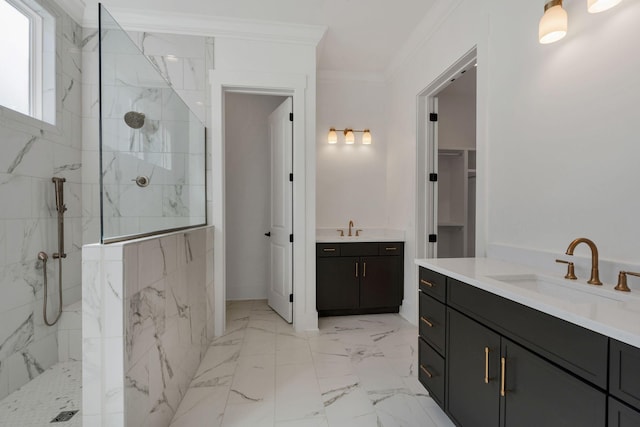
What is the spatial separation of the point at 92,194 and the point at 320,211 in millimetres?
2211

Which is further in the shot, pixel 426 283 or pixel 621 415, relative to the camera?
pixel 426 283

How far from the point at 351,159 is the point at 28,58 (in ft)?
9.56

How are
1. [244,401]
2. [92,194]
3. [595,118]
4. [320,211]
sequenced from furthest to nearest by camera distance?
[320,211]
[92,194]
[244,401]
[595,118]

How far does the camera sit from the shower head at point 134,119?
1.54 m

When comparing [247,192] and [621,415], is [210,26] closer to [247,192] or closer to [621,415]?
[247,192]

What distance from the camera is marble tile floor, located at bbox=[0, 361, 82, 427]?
1617 millimetres

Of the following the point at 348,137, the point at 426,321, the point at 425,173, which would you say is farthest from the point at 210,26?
the point at 426,321

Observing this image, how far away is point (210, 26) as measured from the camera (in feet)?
8.97

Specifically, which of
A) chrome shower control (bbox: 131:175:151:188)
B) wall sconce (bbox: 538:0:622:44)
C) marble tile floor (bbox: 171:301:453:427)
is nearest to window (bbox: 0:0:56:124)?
chrome shower control (bbox: 131:175:151:188)

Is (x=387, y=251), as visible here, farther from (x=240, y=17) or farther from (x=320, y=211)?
(x=240, y=17)

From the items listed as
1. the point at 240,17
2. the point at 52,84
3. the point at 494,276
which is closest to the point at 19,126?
the point at 52,84

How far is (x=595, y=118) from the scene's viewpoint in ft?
4.31

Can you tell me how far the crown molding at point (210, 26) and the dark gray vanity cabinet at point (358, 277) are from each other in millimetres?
2004

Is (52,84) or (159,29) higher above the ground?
(159,29)
